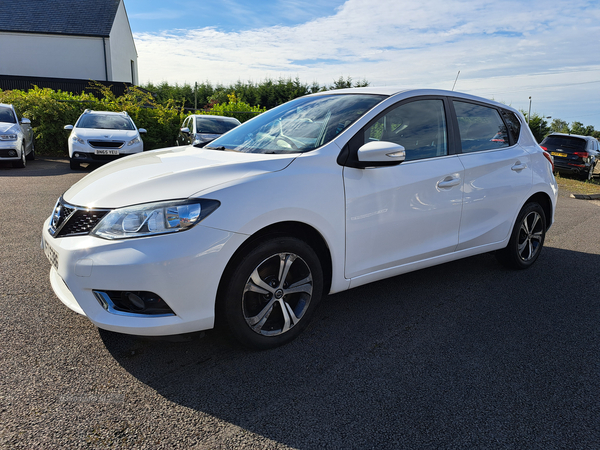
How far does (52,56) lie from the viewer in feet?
107

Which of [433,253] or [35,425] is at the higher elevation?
[433,253]

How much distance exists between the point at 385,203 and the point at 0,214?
→ 5.79 metres

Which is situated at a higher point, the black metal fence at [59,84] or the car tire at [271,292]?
the black metal fence at [59,84]

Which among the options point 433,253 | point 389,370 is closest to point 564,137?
point 433,253

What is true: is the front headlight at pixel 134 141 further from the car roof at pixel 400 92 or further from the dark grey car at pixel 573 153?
the dark grey car at pixel 573 153

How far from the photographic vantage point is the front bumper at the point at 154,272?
241cm

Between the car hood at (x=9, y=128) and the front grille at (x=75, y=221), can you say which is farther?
the car hood at (x=9, y=128)

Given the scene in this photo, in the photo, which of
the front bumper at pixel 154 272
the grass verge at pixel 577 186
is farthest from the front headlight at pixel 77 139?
the grass verge at pixel 577 186

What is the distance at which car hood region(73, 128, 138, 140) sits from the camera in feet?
37.5

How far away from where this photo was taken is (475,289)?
4.25m

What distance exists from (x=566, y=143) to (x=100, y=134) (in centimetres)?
1595

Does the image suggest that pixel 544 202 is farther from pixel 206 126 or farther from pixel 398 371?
pixel 206 126

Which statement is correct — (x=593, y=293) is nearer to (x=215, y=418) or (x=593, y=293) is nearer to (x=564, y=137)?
(x=215, y=418)

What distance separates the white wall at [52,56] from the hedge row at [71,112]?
1683 cm
